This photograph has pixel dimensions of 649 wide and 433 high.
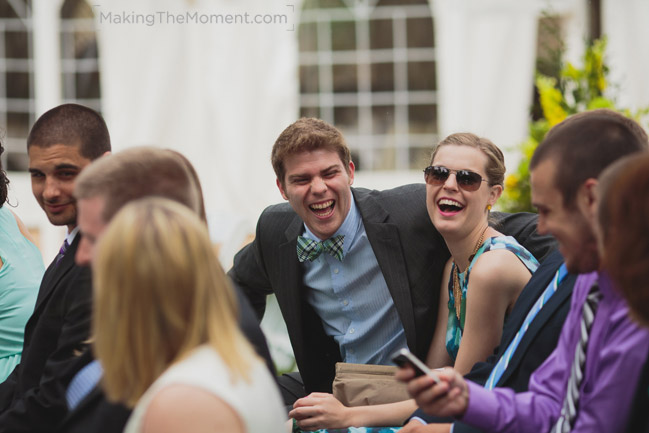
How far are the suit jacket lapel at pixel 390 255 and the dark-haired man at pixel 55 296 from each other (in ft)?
3.97

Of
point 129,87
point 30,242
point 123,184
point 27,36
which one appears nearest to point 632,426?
point 123,184

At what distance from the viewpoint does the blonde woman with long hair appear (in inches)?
66.3

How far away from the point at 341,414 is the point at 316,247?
812mm

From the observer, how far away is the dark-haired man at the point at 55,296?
8.52 feet

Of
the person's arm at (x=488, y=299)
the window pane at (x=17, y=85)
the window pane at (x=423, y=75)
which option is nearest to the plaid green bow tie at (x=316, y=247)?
the person's arm at (x=488, y=299)

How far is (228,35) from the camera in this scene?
9242 millimetres

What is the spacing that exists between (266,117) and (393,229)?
5.79 m

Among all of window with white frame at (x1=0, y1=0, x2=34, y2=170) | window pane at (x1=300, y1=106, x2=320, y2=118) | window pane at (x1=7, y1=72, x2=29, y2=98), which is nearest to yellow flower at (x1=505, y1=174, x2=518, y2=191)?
window pane at (x1=300, y1=106, x2=320, y2=118)

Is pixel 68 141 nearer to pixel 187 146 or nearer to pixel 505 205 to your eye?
pixel 505 205

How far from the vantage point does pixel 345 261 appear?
365 cm

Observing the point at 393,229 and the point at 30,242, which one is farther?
the point at 30,242

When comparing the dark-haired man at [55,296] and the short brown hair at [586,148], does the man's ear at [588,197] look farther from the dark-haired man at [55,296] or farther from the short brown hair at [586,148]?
the dark-haired man at [55,296]

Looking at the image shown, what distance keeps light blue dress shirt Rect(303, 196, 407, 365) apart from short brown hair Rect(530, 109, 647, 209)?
1465mm

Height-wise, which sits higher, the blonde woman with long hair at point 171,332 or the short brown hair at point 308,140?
the short brown hair at point 308,140
